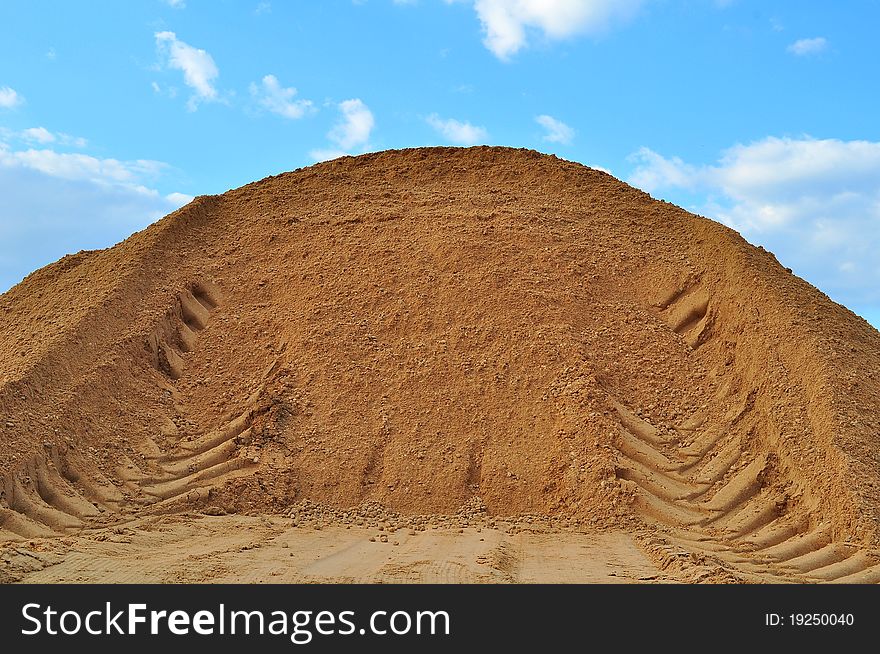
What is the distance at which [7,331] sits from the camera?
13.5 metres

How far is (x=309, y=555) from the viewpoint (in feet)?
26.6

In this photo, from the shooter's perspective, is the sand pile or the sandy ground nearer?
the sandy ground

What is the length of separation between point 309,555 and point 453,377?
170 inches

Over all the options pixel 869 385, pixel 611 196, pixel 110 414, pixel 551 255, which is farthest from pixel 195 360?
pixel 869 385

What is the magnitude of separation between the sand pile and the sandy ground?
28.6 inches

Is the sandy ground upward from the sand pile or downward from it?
downward

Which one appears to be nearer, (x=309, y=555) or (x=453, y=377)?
(x=309, y=555)

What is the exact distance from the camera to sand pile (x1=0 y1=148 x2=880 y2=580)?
10109 millimetres

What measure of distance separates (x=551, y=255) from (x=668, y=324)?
7.46 ft

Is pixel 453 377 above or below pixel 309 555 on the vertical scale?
above

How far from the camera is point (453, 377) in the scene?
39.0 ft

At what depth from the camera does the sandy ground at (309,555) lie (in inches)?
278

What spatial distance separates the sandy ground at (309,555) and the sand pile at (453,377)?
2.38 ft

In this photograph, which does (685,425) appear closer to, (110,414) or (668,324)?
(668,324)
